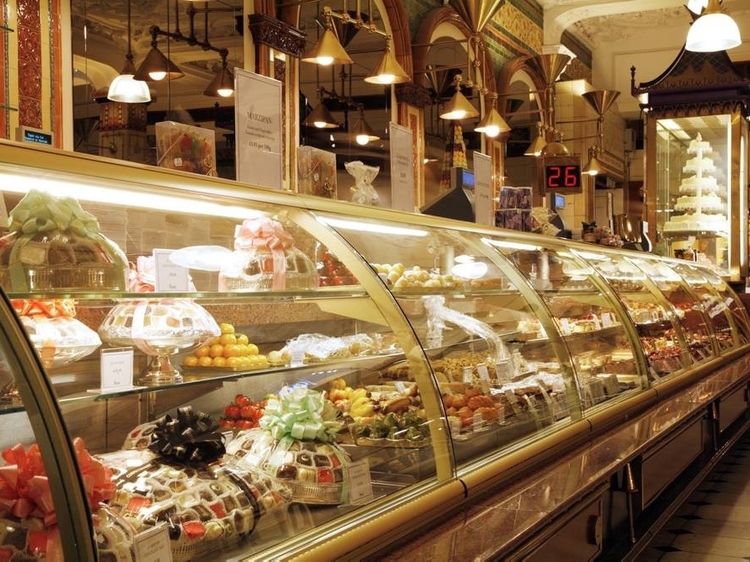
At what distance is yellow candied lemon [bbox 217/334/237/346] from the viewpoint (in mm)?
2493

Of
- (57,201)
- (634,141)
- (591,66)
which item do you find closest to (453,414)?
(57,201)

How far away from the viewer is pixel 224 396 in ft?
9.43

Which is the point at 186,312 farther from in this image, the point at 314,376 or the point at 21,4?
the point at 21,4

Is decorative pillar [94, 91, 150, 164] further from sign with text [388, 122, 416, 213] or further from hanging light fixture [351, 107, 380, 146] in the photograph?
hanging light fixture [351, 107, 380, 146]

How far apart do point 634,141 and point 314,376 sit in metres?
17.4

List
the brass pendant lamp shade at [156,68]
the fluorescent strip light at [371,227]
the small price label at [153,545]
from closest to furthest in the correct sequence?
the small price label at [153,545]
the fluorescent strip light at [371,227]
the brass pendant lamp shade at [156,68]

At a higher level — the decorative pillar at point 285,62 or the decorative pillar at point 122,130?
the decorative pillar at point 285,62

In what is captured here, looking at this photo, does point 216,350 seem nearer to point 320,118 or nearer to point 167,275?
point 167,275

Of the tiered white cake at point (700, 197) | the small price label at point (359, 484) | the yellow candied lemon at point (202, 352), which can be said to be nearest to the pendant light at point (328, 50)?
the yellow candied lemon at point (202, 352)

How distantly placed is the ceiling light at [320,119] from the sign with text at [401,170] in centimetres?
477

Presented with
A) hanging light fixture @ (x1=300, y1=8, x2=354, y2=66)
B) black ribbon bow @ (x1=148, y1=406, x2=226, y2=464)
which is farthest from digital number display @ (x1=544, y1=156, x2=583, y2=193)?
black ribbon bow @ (x1=148, y1=406, x2=226, y2=464)

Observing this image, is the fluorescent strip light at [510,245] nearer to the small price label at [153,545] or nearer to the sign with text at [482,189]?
the sign with text at [482,189]

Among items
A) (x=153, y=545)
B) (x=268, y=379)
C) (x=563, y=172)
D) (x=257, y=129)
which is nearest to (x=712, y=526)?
(x=268, y=379)

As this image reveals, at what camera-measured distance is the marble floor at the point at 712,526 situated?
4.34m
